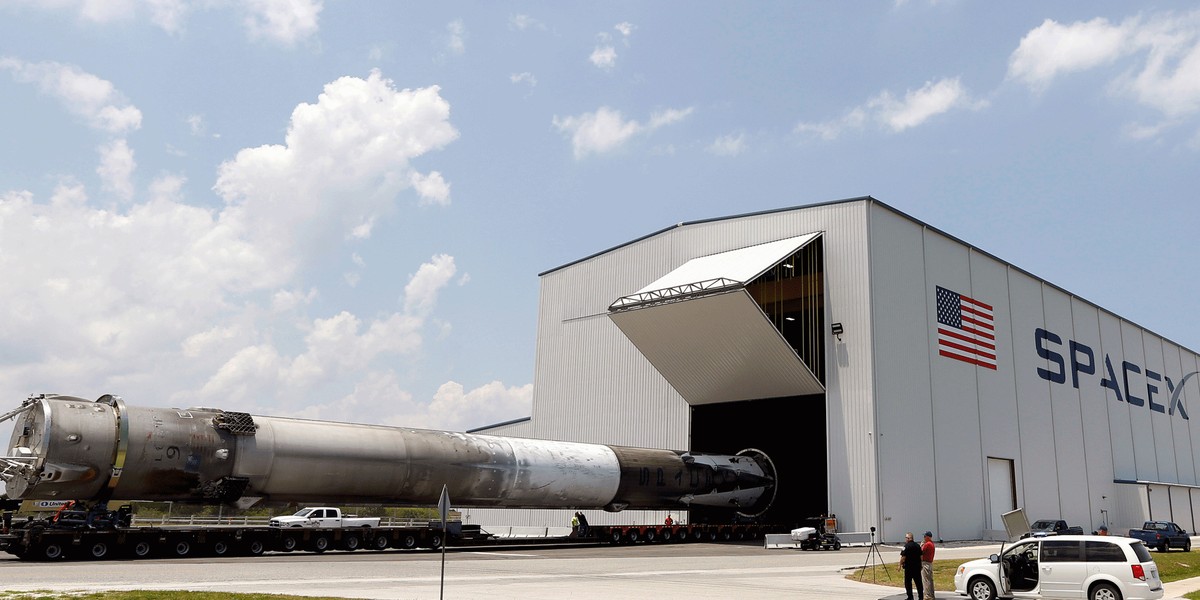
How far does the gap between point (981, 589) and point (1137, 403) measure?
49.5 m

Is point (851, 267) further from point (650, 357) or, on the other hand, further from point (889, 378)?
point (650, 357)

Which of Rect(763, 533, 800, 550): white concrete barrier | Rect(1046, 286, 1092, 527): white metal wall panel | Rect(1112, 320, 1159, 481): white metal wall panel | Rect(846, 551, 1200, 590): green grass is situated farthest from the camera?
Rect(1112, 320, 1159, 481): white metal wall panel

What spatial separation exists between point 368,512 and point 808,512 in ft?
98.9

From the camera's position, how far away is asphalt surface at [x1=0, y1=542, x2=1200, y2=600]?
18078 mm

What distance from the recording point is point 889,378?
40.3m

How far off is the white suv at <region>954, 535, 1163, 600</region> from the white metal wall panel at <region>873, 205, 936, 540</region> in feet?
63.7

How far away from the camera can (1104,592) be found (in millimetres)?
18266

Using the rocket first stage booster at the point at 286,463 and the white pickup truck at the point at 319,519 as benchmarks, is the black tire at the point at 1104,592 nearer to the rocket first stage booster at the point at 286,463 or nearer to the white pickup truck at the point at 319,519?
the rocket first stage booster at the point at 286,463

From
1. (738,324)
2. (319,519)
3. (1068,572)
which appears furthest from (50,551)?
(738,324)

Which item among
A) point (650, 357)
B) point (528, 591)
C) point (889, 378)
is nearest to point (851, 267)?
point (889, 378)

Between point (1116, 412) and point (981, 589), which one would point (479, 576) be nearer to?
point (981, 589)

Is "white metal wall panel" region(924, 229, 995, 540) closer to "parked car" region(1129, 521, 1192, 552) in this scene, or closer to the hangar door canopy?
the hangar door canopy

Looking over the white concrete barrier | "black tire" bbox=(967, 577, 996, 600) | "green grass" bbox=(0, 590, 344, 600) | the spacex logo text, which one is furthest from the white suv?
the spacex logo text

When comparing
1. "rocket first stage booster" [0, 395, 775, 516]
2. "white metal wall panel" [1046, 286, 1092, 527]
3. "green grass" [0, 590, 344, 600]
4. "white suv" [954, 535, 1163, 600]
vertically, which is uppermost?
"white metal wall panel" [1046, 286, 1092, 527]
